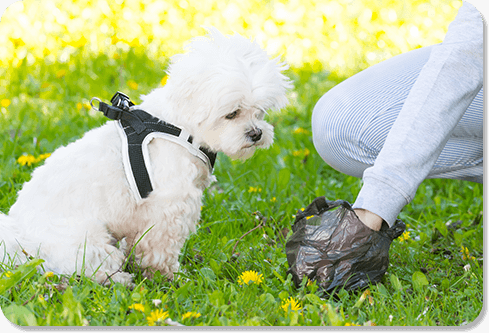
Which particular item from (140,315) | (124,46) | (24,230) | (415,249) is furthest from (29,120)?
(415,249)

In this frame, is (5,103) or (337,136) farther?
(5,103)

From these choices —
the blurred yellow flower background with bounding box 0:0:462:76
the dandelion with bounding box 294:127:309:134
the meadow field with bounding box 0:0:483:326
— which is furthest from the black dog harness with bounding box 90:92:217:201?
the blurred yellow flower background with bounding box 0:0:462:76

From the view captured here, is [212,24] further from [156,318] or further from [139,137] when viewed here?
[156,318]

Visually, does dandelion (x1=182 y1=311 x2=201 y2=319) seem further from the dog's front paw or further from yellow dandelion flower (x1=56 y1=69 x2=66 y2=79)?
yellow dandelion flower (x1=56 y1=69 x2=66 y2=79)

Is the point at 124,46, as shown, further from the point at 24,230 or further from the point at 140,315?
the point at 140,315

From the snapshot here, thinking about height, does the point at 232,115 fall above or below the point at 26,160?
below

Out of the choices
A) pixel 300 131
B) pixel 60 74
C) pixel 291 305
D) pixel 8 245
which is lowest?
pixel 300 131

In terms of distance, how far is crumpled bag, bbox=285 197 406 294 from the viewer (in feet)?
6.09

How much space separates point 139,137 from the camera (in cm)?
210

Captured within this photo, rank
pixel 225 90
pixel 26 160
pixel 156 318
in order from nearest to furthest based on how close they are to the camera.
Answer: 1. pixel 156 318
2. pixel 225 90
3. pixel 26 160

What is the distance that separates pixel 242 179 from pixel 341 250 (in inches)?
58.7

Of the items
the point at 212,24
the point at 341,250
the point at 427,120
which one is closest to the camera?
the point at 427,120

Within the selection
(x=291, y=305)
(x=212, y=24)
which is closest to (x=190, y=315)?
(x=291, y=305)

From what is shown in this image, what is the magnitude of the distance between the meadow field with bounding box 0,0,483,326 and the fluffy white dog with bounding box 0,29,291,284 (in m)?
0.11
